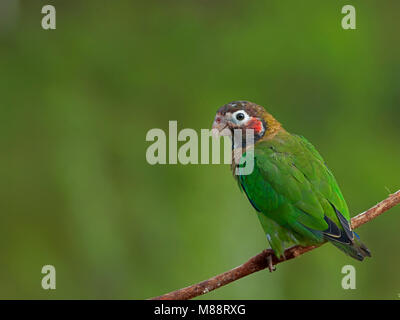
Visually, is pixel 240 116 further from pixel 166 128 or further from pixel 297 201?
pixel 166 128

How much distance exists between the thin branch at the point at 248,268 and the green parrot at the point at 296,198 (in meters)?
0.10

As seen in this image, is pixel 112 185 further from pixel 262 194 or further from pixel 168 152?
pixel 262 194

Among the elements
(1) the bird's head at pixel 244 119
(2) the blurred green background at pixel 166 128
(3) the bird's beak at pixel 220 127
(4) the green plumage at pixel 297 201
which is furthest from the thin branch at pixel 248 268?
(2) the blurred green background at pixel 166 128

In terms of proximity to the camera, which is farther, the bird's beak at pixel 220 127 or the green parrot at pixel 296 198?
the bird's beak at pixel 220 127

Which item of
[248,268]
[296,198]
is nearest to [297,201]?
[296,198]

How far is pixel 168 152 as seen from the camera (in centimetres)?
600

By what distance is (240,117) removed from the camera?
4.55 m

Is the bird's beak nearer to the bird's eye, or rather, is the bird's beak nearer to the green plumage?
the bird's eye

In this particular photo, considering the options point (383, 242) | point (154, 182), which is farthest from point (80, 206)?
point (383, 242)

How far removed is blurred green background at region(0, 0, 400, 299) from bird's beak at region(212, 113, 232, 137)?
130 centimetres

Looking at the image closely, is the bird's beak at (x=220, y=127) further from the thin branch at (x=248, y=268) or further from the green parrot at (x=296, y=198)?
the thin branch at (x=248, y=268)

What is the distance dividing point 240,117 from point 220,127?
0.19 meters

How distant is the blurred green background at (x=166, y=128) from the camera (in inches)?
220
